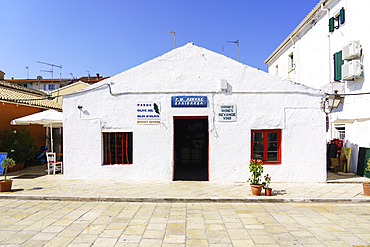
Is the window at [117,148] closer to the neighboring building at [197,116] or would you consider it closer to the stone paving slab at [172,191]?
the neighboring building at [197,116]

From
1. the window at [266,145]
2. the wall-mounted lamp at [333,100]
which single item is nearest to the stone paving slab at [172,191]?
the window at [266,145]

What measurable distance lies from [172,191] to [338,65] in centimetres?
987

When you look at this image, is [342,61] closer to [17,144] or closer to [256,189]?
[256,189]

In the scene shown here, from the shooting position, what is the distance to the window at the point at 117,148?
9.44m

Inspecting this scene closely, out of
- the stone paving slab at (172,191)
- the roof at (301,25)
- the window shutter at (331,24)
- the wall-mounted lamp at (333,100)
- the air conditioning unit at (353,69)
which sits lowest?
the stone paving slab at (172,191)

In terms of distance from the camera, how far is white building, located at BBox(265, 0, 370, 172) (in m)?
10.0

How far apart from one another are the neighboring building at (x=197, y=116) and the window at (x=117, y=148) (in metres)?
0.04

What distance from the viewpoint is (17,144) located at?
10859 millimetres

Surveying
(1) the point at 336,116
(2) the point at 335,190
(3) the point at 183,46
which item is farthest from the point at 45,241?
(1) the point at 336,116

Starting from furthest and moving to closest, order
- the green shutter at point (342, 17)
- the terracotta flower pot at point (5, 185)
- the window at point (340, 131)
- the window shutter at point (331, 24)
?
1. the window shutter at point (331, 24)
2. the window at point (340, 131)
3. the green shutter at point (342, 17)
4. the terracotta flower pot at point (5, 185)

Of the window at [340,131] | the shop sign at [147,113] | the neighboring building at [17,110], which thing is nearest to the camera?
the shop sign at [147,113]

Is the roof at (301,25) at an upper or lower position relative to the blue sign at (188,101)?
upper

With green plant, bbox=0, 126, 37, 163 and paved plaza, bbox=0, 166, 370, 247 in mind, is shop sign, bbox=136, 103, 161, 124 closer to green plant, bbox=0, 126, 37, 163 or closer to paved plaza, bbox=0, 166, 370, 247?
paved plaza, bbox=0, 166, 370, 247

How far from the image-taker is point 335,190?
793 centimetres
